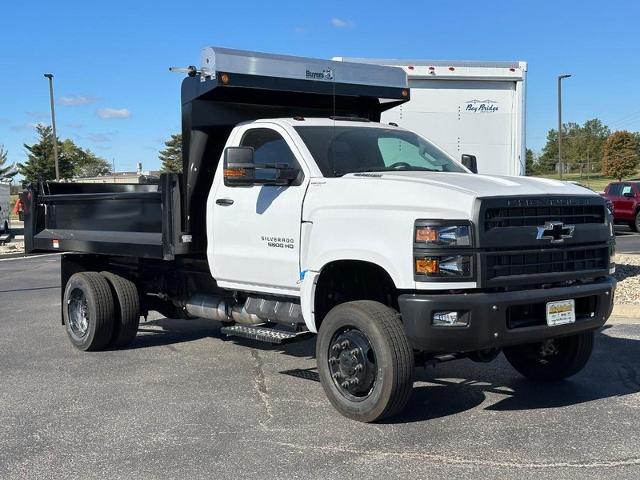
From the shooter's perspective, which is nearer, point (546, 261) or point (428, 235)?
point (428, 235)

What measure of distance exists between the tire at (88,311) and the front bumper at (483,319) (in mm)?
3946

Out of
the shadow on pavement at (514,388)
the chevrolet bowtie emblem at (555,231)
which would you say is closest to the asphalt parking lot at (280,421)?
the shadow on pavement at (514,388)

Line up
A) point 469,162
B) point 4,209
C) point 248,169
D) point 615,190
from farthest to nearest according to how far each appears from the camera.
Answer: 1. point 4,209
2. point 615,190
3. point 469,162
4. point 248,169

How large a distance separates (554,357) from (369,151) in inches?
91.1

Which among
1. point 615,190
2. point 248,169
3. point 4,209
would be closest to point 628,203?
point 615,190

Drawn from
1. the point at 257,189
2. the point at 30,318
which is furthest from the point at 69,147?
the point at 257,189

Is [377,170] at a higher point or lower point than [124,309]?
higher

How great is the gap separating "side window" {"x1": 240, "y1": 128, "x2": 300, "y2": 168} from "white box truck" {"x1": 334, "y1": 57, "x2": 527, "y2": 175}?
5.45m

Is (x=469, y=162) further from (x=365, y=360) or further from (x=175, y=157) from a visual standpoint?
(x=175, y=157)

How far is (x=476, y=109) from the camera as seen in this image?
11.6m

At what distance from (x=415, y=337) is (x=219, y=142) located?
3038 millimetres

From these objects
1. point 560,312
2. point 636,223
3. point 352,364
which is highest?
point 560,312

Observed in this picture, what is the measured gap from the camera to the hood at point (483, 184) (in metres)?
4.85

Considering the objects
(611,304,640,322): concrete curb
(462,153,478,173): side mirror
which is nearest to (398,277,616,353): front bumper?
(462,153,478,173): side mirror
